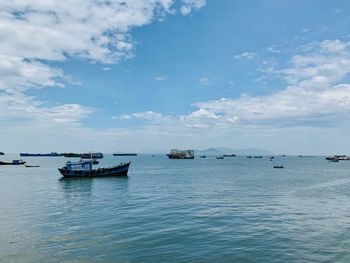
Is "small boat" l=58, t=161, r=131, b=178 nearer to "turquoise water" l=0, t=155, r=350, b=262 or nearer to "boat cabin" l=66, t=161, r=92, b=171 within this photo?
"boat cabin" l=66, t=161, r=92, b=171

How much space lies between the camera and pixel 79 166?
86.4 metres

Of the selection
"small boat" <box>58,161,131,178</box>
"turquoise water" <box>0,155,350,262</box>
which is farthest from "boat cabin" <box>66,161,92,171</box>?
"turquoise water" <box>0,155,350,262</box>

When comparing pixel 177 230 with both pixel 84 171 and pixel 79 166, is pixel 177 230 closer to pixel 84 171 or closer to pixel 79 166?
pixel 84 171

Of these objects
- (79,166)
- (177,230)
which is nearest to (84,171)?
(79,166)

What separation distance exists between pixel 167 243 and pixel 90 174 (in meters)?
63.9

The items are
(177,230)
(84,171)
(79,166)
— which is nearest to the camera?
(177,230)

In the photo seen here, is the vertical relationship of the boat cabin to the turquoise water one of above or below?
above

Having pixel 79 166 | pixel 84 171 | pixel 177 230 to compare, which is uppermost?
pixel 79 166

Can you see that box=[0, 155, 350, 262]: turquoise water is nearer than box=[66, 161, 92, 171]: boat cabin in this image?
Yes

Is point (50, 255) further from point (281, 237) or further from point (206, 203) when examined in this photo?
point (206, 203)

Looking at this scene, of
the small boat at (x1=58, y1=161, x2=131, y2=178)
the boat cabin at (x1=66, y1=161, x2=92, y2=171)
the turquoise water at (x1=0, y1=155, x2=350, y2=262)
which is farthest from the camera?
the boat cabin at (x1=66, y1=161, x2=92, y2=171)

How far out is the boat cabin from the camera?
8431 cm

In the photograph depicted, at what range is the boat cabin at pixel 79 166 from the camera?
84.3m

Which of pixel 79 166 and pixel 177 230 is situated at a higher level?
pixel 79 166
